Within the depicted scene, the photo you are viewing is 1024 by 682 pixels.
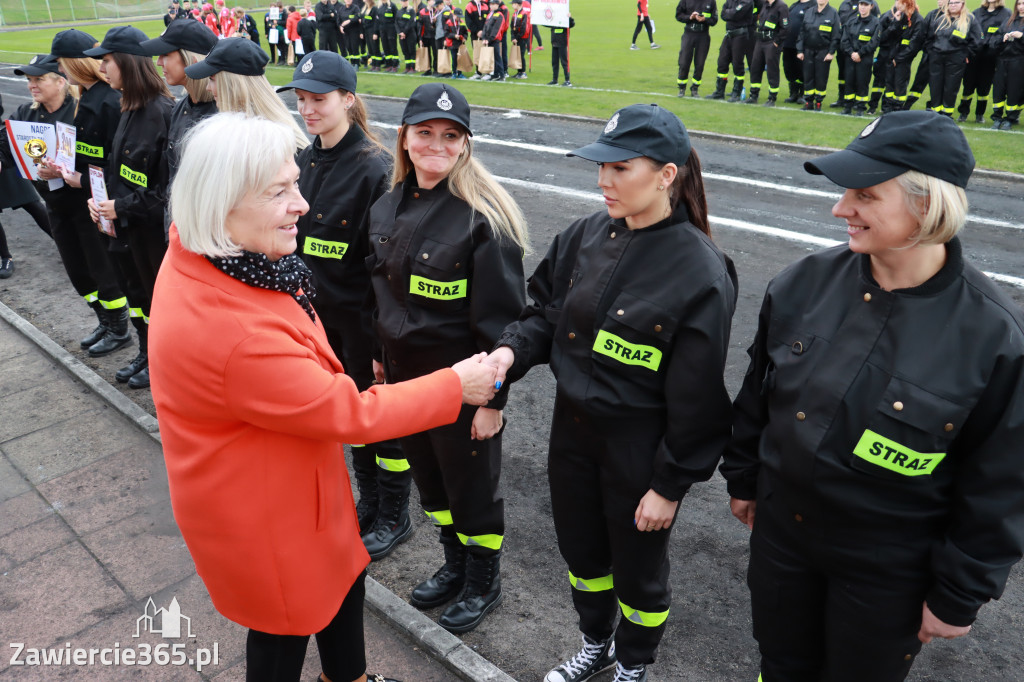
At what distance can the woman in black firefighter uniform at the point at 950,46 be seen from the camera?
14328 mm

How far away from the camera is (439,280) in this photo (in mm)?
3533

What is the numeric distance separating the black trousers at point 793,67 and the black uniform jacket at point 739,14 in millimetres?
1010

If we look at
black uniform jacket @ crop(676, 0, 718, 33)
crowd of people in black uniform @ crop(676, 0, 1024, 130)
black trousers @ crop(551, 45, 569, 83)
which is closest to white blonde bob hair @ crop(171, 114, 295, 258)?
crowd of people in black uniform @ crop(676, 0, 1024, 130)

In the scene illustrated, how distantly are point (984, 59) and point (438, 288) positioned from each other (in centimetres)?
1536

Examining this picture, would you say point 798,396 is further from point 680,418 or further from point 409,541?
point 409,541

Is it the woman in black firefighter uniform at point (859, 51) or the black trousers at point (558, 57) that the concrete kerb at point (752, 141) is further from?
the black trousers at point (558, 57)

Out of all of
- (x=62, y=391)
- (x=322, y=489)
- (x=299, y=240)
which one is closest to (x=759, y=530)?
(x=322, y=489)

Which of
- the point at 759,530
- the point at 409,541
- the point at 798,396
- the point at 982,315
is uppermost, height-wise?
the point at 982,315

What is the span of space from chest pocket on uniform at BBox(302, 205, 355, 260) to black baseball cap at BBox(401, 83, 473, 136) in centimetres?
81

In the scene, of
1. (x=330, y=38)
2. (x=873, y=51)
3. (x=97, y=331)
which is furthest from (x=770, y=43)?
(x=330, y=38)

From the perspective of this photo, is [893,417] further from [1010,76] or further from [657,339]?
[1010,76]

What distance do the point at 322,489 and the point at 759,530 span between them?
150cm

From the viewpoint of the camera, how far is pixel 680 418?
9.26 ft

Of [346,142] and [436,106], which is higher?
[436,106]
